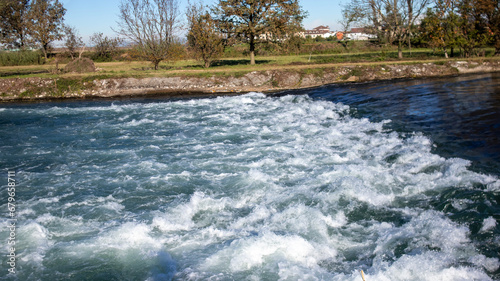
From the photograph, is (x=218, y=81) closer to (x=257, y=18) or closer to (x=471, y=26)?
(x=257, y=18)

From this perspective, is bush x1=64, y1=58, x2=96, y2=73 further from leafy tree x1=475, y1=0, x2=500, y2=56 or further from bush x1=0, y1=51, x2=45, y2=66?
leafy tree x1=475, y1=0, x2=500, y2=56

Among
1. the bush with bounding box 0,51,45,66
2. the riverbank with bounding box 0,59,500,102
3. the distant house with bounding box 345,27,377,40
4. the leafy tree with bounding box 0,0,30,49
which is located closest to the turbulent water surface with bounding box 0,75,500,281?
the riverbank with bounding box 0,59,500,102

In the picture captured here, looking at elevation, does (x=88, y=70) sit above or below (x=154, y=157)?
above

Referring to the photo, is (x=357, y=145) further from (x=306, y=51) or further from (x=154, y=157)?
(x=306, y=51)

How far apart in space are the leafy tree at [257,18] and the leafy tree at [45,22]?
13.2 metres

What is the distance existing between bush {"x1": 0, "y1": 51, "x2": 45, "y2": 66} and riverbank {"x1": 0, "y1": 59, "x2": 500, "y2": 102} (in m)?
15.3

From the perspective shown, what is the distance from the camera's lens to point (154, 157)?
29.6ft

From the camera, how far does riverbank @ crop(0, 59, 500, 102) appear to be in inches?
774

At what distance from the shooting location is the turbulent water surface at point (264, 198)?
448 cm

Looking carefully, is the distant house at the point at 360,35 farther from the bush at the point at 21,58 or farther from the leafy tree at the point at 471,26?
the bush at the point at 21,58

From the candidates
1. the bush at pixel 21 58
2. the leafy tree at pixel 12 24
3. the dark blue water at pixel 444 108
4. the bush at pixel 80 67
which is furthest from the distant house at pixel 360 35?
the leafy tree at pixel 12 24

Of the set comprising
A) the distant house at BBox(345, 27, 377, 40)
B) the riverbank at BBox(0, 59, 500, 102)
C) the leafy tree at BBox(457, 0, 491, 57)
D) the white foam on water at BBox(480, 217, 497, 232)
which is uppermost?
the distant house at BBox(345, 27, 377, 40)

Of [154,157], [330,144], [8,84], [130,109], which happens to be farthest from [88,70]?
[330,144]

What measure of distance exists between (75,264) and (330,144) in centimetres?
645
